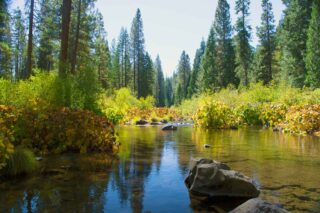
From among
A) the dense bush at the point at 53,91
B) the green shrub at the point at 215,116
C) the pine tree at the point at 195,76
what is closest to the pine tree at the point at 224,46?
the pine tree at the point at 195,76

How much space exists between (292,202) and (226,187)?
1096 millimetres

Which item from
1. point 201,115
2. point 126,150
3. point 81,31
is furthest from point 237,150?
point 81,31

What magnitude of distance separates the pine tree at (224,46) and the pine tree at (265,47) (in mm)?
4436

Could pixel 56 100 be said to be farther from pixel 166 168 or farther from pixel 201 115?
pixel 201 115

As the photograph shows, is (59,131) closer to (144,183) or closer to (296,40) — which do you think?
(144,183)

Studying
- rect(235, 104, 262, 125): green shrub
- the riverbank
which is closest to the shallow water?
the riverbank

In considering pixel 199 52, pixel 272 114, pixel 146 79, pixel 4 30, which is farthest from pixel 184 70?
pixel 272 114

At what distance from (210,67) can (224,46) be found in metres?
3.71

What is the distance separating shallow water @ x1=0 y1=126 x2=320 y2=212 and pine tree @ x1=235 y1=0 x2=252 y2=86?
3702 centimetres

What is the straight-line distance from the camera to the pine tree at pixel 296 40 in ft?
121

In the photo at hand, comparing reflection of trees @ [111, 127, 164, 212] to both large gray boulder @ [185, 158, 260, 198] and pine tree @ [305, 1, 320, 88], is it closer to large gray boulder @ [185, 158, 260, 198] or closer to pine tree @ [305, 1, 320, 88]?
large gray boulder @ [185, 158, 260, 198]

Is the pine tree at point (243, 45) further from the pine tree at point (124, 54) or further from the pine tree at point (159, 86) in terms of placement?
the pine tree at point (159, 86)

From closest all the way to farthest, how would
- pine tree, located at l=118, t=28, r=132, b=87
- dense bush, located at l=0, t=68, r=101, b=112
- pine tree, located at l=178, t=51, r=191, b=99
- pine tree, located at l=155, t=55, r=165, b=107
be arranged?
dense bush, located at l=0, t=68, r=101, b=112 → pine tree, located at l=118, t=28, r=132, b=87 → pine tree, located at l=178, t=51, r=191, b=99 → pine tree, located at l=155, t=55, r=165, b=107

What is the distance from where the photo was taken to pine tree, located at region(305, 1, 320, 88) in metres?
32.2
